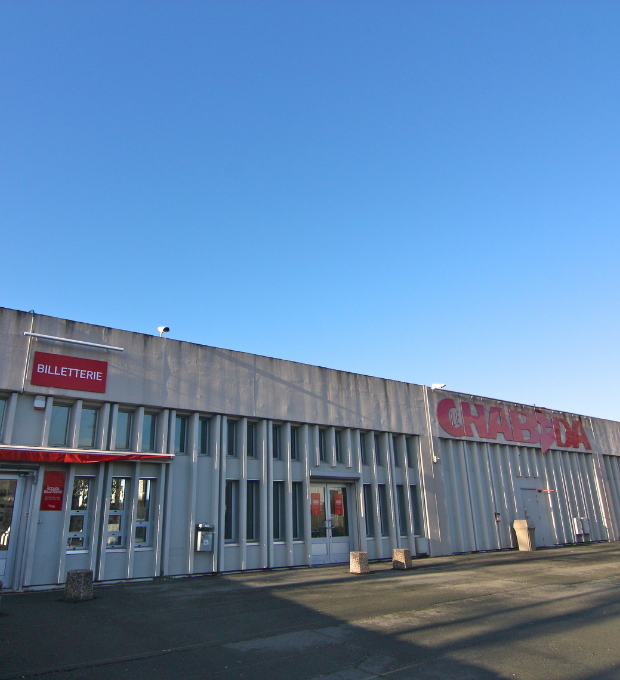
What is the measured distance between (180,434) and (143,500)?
6.66ft

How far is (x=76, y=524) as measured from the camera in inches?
490

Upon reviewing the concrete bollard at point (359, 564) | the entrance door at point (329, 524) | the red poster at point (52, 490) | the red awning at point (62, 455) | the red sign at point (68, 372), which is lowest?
the concrete bollard at point (359, 564)

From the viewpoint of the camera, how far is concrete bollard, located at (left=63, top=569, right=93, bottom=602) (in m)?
10.0

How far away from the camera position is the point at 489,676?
579 centimetres

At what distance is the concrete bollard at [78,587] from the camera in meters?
10.0

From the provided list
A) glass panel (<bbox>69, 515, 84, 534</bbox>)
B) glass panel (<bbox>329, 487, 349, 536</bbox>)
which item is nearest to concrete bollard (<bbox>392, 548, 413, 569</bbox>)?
glass panel (<bbox>329, 487, 349, 536</bbox>)

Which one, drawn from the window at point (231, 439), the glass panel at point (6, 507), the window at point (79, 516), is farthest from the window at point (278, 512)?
the glass panel at point (6, 507)

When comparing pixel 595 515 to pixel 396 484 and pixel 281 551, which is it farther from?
pixel 281 551

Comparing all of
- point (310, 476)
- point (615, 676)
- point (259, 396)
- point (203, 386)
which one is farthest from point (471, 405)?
point (615, 676)

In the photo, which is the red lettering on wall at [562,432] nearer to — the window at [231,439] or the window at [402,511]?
the window at [402,511]

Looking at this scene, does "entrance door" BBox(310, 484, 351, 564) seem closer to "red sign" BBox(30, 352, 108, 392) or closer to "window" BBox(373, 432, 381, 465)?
"window" BBox(373, 432, 381, 465)

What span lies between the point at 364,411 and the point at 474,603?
9119 millimetres

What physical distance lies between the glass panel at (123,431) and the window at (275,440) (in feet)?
14.4

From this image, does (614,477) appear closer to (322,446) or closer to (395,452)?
(395,452)
